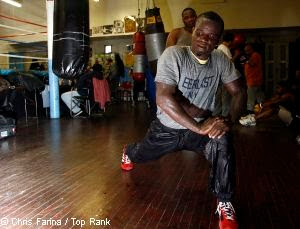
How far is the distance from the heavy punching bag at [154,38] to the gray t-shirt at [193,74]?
10.3 feet

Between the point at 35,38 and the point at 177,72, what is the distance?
1183 centimetres

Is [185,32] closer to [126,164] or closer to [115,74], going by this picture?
[126,164]

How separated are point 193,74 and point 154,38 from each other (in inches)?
133

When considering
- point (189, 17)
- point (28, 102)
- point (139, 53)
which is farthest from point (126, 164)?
point (28, 102)

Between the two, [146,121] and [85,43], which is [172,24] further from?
[85,43]

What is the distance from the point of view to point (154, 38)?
5.20 m

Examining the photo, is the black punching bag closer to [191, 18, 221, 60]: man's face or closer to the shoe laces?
[191, 18, 221, 60]: man's face

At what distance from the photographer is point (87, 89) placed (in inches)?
256

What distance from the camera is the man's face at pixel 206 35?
1882 millimetres

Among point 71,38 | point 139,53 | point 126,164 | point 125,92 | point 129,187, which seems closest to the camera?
point 129,187

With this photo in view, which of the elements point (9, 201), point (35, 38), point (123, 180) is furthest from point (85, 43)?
point (35, 38)

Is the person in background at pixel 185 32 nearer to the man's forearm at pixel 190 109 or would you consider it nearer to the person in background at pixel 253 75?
the man's forearm at pixel 190 109

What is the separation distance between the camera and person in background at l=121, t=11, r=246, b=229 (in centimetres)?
182

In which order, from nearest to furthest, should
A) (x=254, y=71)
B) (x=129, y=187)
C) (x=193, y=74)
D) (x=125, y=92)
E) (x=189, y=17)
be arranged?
(x=193, y=74) → (x=129, y=187) → (x=189, y=17) → (x=254, y=71) → (x=125, y=92)
